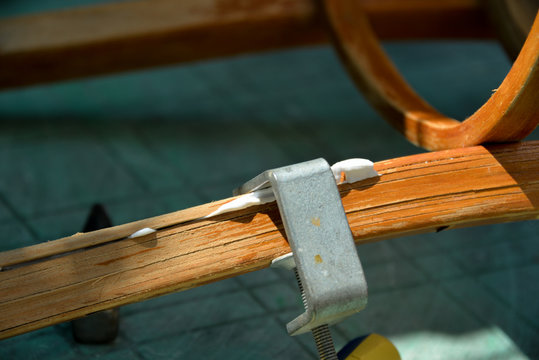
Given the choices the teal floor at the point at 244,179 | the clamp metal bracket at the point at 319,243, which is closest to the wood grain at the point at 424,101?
the clamp metal bracket at the point at 319,243

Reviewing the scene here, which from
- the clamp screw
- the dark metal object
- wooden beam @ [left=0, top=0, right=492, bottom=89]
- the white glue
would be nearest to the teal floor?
the dark metal object

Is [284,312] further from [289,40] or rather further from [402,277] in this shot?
[289,40]

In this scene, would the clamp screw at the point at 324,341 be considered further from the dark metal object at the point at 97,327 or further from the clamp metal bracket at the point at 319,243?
the dark metal object at the point at 97,327

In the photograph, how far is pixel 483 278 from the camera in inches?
82.3

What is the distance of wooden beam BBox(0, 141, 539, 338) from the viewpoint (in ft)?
3.92

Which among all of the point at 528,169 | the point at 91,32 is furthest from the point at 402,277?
the point at 91,32

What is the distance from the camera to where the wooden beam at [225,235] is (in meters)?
1.19

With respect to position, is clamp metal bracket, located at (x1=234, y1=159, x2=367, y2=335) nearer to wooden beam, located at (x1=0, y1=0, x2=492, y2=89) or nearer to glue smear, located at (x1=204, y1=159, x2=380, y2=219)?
glue smear, located at (x1=204, y1=159, x2=380, y2=219)

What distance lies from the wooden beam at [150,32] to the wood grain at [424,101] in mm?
316

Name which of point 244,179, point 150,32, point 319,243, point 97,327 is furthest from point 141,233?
point 150,32

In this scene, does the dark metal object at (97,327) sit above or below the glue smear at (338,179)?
below

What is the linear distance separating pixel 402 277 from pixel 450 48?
1914mm

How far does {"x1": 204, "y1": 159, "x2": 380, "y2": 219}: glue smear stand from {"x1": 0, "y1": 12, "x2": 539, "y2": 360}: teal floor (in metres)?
0.64

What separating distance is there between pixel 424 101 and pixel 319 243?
844mm
